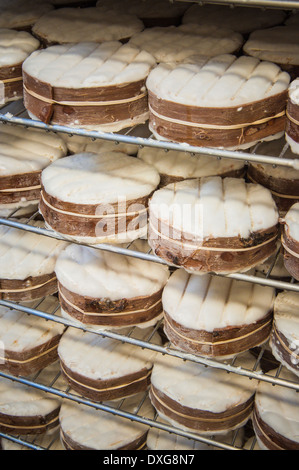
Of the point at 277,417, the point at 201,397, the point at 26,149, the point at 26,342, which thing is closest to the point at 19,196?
the point at 26,149

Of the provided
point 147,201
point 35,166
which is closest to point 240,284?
point 147,201

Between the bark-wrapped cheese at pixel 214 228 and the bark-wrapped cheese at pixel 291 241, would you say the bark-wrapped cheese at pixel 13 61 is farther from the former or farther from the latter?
the bark-wrapped cheese at pixel 291 241

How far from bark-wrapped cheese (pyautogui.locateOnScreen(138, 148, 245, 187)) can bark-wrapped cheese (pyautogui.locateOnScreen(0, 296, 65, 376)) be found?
71 cm

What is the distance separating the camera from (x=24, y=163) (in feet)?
5.46

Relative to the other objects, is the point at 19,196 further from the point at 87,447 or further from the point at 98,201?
the point at 87,447

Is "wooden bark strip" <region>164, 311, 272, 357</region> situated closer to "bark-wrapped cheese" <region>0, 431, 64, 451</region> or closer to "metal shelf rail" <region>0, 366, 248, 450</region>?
"metal shelf rail" <region>0, 366, 248, 450</region>

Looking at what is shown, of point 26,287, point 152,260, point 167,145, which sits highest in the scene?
point 167,145

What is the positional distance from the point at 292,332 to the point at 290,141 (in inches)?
20.8

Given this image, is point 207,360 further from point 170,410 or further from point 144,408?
point 144,408

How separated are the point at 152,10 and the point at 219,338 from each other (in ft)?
3.57

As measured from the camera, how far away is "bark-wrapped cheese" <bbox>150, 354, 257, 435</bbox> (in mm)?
1629

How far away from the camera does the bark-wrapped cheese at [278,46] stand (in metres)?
1.42

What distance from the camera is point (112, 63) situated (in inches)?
57.5
